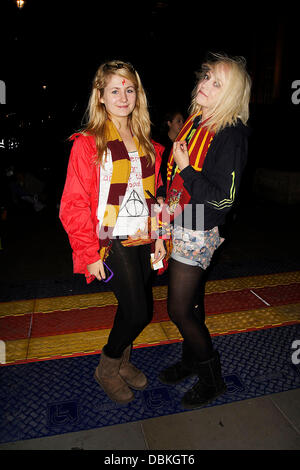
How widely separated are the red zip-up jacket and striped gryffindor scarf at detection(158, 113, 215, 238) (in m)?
0.38

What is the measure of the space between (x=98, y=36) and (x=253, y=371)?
1216 centimetres

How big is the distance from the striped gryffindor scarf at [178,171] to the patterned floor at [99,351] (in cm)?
103

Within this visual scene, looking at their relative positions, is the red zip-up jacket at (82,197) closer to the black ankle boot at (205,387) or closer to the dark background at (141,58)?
the black ankle boot at (205,387)

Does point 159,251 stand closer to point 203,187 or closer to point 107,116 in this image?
point 203,187

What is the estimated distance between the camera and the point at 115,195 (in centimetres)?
169

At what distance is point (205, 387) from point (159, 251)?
828 millimetres

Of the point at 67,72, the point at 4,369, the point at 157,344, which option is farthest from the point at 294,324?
the point at 67,72

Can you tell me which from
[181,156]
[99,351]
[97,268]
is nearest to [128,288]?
[97,268]

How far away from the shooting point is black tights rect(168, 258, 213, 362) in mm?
1668

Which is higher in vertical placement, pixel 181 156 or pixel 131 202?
pixel 181 156

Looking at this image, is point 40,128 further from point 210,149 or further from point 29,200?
point 210,149

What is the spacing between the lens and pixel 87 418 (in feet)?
5.90

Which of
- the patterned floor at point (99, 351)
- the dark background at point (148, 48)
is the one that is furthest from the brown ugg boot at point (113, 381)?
the dark background at point (148, 48)

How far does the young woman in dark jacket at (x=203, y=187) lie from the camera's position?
4.80 ft
